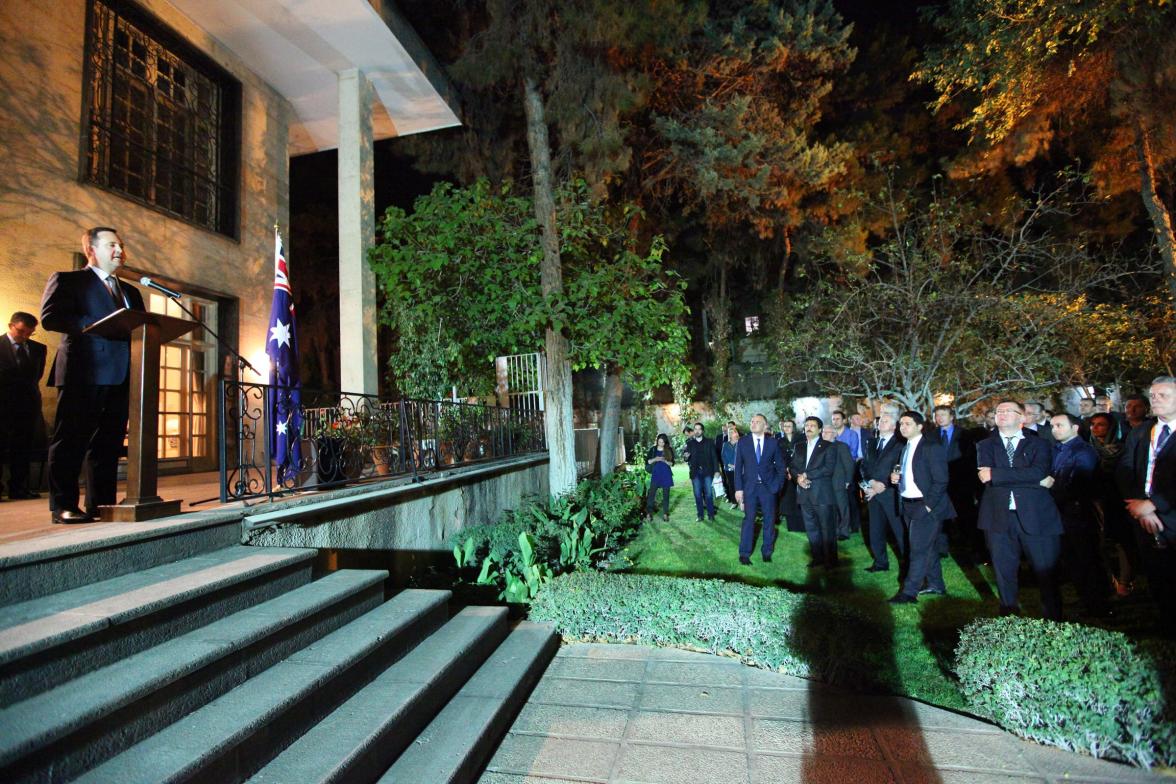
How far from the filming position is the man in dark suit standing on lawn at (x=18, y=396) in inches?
233

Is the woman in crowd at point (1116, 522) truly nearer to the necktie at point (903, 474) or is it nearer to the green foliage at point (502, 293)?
the necktie at point (903, 474)

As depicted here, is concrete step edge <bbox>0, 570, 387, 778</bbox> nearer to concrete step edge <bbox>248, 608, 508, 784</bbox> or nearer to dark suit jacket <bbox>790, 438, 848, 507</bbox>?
concrete step edge <bbox>248, 608, 508, 784</bbox>

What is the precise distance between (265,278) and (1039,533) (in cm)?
1146

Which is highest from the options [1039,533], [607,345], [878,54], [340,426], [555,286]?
[878,54]

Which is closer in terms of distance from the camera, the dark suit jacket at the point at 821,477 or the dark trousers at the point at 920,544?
the dark trousers at the point at 920,544

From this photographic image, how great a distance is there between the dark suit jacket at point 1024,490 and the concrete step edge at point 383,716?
425cm

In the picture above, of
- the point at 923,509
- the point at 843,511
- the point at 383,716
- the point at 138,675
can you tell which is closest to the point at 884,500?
the point at 923,509

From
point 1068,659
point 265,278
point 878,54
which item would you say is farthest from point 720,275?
point 1068,659

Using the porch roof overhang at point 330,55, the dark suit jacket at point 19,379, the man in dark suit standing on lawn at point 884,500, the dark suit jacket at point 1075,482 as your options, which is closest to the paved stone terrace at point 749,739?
the dark suit jacket at point 1075,482

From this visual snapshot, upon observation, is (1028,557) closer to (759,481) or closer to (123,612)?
(759,481)

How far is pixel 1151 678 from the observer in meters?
3.00

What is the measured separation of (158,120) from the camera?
8.79 m

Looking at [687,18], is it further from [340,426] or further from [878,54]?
[878,54]

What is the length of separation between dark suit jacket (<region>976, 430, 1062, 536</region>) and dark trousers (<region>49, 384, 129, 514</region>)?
6672 mm
